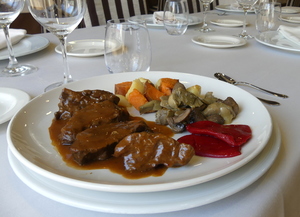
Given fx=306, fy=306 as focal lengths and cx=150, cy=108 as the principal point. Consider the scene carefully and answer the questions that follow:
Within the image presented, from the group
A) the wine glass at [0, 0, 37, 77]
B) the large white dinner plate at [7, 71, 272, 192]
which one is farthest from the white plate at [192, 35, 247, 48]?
the wine glass at [0, 0, 37, 77]

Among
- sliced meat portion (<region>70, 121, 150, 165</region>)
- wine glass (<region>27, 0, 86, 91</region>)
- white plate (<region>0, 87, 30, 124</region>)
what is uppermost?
wine glass (<region>27, 0, 86, 91</region>)

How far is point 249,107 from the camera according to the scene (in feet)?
2.80

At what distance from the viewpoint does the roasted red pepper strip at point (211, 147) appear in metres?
0.64

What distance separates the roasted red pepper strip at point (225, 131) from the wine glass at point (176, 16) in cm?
110

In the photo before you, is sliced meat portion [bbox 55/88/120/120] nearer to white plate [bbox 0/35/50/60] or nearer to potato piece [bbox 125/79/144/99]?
potato piece [bbox 125/79/144/99]

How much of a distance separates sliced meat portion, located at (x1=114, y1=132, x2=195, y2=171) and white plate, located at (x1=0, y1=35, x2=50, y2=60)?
0.97 m

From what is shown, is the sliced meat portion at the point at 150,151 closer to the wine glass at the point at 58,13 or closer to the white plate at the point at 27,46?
the wine glass at the point at 58,13

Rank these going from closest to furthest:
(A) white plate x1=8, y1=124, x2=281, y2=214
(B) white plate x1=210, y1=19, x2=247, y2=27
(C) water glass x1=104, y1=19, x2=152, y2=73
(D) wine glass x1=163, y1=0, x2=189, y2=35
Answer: (A) white plate x1=8, y1=124, x2=281, y2=214 → (C) water glass x1=104, y1=19, x2=152, y2=73 → (D) wine glass x1=163, y1=0, x2=189, y2=35 → (B) white plate x1=210, y1=19, x2=247, y2=27

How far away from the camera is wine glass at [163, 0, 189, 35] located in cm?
169

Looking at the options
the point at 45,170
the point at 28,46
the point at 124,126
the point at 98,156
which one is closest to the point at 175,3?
the point at 28,46

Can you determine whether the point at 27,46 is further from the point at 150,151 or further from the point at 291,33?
the point at 291,33

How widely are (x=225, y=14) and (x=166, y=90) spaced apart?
1.87 meters

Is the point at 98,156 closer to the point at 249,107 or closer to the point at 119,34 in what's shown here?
the point at 249,107

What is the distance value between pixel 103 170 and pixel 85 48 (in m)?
1.06
